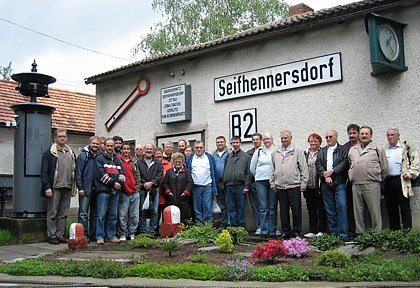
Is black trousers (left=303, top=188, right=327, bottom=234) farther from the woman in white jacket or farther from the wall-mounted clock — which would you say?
the wall-mounted clock

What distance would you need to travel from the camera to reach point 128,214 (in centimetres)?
1008

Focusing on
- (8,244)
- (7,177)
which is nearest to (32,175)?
(8,244)

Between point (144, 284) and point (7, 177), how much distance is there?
43.3 feet

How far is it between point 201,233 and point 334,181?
2482mm

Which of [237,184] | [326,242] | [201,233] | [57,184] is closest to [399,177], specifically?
[326,242]

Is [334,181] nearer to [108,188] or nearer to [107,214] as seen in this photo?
[108,188]

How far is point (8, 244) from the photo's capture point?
9.59 meters

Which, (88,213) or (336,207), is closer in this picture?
(336,207)

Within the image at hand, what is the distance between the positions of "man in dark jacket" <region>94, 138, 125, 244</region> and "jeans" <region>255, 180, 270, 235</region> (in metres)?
2.59

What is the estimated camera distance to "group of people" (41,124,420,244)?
851 centimetres

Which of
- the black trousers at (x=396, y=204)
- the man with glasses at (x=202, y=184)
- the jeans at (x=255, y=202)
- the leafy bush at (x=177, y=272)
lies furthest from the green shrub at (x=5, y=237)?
the black trousers at (x=396, y=204)

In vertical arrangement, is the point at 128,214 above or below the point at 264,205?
below

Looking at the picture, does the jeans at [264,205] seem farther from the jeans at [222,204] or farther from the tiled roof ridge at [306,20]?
the tiled roof ridge at [306,20]

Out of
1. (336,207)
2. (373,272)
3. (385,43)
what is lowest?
(373,272)
